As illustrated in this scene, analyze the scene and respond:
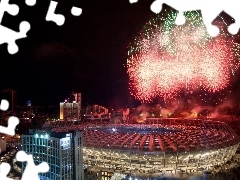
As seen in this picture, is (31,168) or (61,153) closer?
(31,168)

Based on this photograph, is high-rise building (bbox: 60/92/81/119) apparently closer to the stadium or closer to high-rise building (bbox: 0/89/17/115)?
high-rise building (bbox: 0/89/17/115)

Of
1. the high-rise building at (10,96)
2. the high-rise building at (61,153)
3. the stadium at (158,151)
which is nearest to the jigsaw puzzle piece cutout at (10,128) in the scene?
the high-rise building at (61,153)

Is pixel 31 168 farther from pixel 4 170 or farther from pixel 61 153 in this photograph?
pixel 61 153

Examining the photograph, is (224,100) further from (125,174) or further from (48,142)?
(48,142)

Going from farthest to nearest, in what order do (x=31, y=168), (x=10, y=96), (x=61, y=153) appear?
1. (x=10, y=96)
2. (x=61, y=153)
3. (x=31, y=168)

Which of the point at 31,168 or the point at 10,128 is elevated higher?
the point at 10,128

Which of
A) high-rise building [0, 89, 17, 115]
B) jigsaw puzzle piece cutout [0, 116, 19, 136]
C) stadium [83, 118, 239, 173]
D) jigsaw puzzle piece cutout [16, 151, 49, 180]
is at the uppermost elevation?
high-rise building [0, 89, 17, 115]

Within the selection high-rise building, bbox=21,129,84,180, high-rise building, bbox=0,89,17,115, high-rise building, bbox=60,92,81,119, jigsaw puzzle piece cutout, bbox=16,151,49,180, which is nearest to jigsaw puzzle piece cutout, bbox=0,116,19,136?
jigsaw puzzle piece cutout, bbox=16,151,49,180

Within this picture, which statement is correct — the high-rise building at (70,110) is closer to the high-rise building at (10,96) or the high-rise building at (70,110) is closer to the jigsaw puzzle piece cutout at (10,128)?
the high-rise building at (10,96)

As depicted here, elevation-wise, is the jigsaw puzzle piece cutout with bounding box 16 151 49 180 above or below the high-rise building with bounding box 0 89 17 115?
below

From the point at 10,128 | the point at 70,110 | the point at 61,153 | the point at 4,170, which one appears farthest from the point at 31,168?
the point at 70,110
